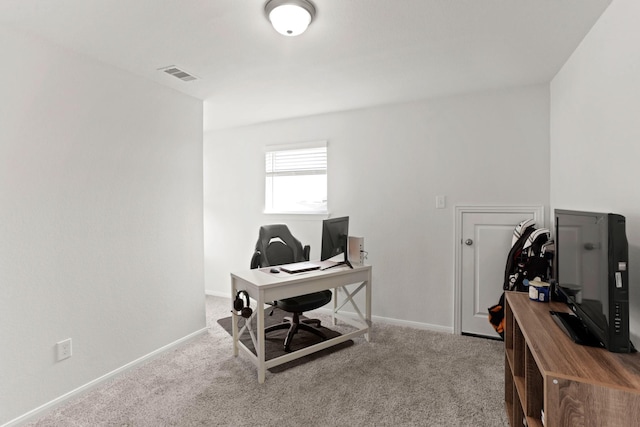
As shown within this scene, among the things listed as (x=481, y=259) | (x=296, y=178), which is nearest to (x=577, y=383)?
(x=481, y=259)

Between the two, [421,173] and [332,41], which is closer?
[332,41]

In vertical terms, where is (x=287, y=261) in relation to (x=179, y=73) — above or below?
below

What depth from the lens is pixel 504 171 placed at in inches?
125

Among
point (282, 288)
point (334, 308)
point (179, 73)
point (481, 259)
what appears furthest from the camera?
point (334, 308)

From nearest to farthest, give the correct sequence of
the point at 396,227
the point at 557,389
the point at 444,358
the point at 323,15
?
the point at 557,389
the point at 323,15
the point at 444,358
the point at 396,227

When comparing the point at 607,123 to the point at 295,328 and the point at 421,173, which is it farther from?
the point at 295,328

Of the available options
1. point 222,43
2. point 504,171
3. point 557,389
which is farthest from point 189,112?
point 557,389

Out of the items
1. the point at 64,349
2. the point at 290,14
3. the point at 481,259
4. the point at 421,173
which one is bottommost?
the point at 64,349

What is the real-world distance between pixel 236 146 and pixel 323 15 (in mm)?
2963

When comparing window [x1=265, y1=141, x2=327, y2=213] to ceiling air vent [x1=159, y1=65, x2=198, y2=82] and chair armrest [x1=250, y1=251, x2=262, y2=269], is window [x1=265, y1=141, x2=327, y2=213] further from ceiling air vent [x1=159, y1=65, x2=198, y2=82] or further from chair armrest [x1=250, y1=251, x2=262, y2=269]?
ceiling air vent [x1=159, y1=65, x2=198, y2=82]

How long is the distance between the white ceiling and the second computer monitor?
1.24 m

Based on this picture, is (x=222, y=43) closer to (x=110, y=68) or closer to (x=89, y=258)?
(x=110, y=68)

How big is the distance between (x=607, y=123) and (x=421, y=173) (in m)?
1.77

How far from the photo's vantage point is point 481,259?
10.8 ft
